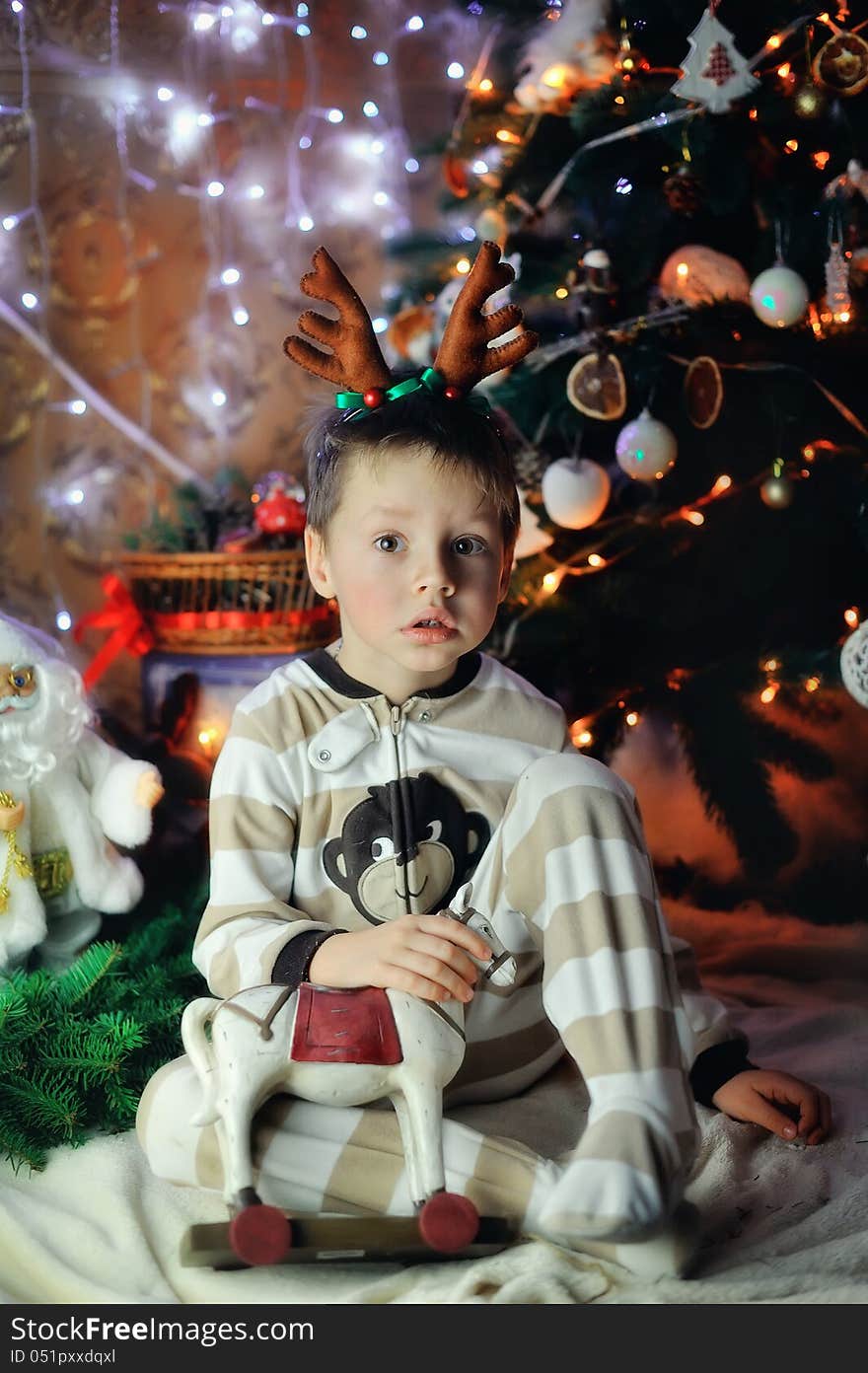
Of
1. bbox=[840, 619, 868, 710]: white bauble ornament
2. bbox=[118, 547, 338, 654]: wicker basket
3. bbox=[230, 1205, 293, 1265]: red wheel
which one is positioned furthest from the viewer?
bbox=[118, 547, 338, 654]: wicker basket

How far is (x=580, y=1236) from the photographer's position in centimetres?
81

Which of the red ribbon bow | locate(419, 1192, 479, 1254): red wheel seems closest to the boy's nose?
locate(419, 1192, 479, 1254): red wheel

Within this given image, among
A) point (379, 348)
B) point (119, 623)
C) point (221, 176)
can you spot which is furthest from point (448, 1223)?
point (221, 176)

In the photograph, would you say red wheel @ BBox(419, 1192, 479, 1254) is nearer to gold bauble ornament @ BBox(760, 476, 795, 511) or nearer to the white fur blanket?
→ the white fur blanket

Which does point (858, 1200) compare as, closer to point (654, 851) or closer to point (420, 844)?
point (420, 844)

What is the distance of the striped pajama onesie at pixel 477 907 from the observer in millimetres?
858

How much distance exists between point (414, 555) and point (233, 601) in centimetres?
81

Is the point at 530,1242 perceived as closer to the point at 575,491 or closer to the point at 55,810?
the point at 55,810

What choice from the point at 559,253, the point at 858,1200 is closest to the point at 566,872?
the point at 858,1200

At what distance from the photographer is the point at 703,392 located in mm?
1477

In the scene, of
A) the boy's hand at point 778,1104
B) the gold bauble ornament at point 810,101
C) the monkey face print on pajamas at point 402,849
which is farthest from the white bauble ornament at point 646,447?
the boy's hand at point 778,1104

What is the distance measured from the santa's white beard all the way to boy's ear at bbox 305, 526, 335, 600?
343 millimetres

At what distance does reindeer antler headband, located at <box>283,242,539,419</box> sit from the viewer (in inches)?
40.0
